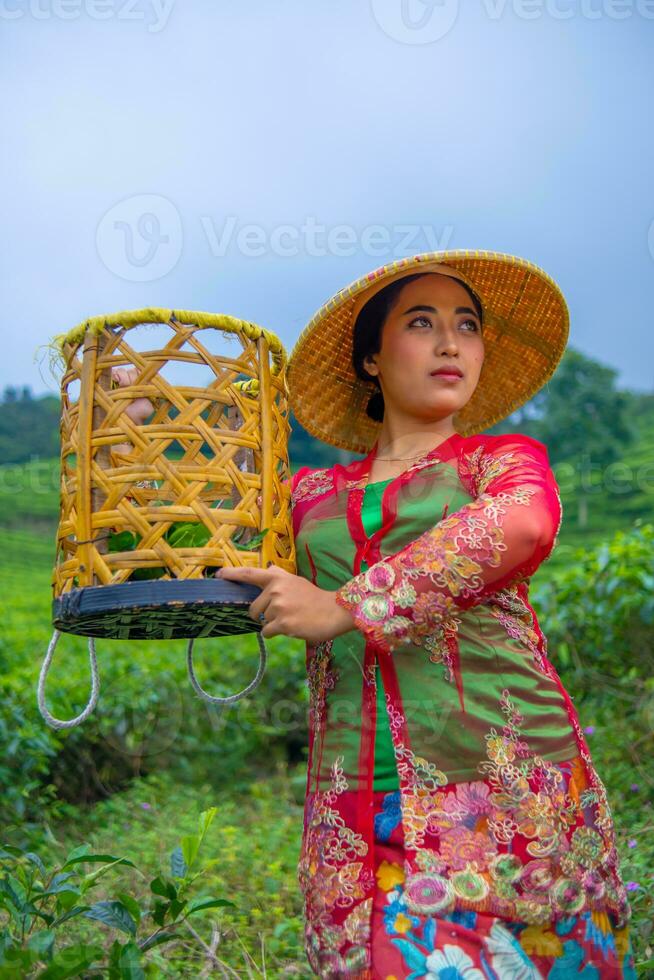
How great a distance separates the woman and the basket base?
4 cm

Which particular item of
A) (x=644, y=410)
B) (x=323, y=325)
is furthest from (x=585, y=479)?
(x=323, y=325)

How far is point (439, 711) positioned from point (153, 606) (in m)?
0.48

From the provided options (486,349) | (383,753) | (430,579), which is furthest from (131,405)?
(486,349)

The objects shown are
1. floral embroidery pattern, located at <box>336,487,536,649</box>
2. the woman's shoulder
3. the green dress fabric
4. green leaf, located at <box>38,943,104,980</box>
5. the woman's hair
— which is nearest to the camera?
green leaf, located at <box>38,943,104,980</box>

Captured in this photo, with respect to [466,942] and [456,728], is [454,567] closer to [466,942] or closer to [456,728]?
[456,728]

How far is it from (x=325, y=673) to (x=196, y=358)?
0.58m

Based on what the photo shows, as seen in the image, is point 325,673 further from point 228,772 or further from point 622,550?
point 228,772

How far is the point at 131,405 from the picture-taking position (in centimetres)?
154

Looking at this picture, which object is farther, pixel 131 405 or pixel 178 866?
pixel 178 866

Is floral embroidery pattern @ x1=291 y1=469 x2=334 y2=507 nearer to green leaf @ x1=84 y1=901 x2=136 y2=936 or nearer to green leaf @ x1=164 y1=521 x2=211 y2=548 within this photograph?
green leaf @ x1=164 y1=521 x2=211 y2=548

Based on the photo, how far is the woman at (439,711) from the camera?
142cm

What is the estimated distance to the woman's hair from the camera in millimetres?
1821

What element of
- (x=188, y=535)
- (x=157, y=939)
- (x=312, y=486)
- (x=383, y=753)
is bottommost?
(x=157, y=939)

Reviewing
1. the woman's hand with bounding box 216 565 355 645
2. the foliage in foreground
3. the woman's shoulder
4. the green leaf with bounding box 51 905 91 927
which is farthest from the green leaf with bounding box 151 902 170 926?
the woman's shoulder
